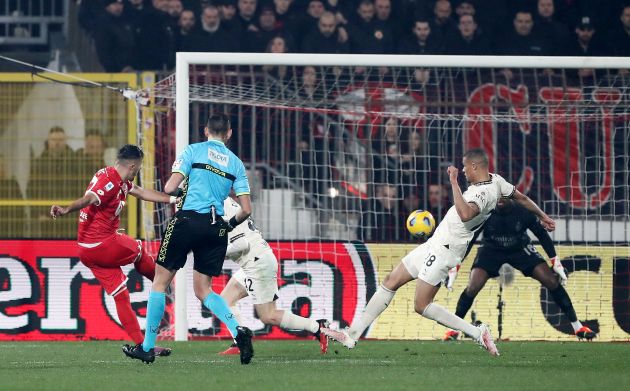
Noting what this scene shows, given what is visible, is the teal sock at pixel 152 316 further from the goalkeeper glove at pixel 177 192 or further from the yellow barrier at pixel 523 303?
the yellow barrier at pixel 523 303

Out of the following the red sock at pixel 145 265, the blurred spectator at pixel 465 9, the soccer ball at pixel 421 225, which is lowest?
the red sock at pixel 145 265

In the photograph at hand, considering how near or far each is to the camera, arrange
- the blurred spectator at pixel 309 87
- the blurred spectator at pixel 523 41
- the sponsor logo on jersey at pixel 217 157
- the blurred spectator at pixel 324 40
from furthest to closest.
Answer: the blurred spectator at pixel 523 41, the blurred spectator at pixel 324 40, the blurred spectator at pixel 309 87, the sponsor logo on jersey at pixel 217 157

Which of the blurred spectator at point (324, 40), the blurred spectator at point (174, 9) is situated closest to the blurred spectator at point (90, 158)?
the blurred spectator at point (174, 9)

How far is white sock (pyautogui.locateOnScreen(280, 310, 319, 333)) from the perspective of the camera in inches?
452

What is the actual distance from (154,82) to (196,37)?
→ 7.03 ft

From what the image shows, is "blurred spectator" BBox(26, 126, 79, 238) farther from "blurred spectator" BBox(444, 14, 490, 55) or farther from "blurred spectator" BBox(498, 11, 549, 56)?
"blurred spectator" BBox(498, 11, 549, 56)

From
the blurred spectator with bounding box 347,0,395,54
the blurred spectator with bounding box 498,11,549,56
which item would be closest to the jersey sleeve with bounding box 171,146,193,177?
the blurred spectator with bounding box 347,0,395,54

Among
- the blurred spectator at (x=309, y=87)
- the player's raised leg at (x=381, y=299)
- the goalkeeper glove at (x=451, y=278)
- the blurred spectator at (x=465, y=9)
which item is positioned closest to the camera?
the player's raised leg at (x=381, y=299)

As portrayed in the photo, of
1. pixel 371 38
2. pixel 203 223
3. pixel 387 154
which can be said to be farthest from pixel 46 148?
pixel 203 223

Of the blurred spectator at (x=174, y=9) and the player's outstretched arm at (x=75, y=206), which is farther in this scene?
the blurred spectator at (x=174, y=9)

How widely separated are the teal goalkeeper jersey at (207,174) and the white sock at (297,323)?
5.71 feet

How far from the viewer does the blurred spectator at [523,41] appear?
1727 cm

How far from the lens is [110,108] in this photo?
15445 millimetres

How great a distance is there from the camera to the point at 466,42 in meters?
17.2
